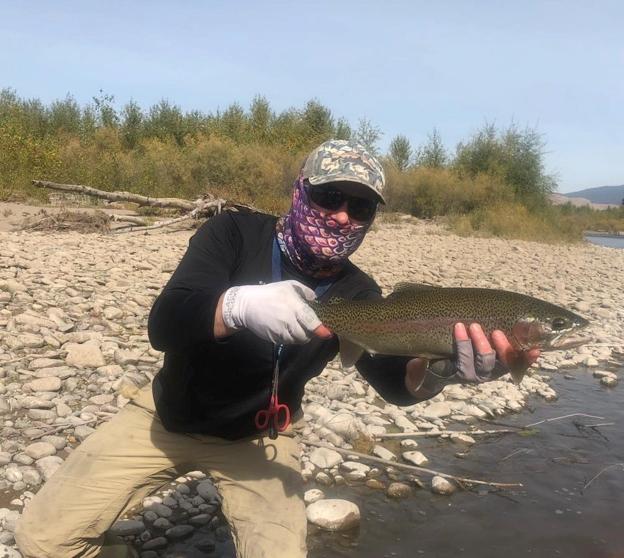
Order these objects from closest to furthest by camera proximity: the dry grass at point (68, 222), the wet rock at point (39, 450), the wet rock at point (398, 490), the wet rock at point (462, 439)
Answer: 1. the wet rock at point (39, 450)
2. the wet rock at point (398, 490)
3. the wet rock at point (462, 439)
4. the dry grass at point (68, 222)

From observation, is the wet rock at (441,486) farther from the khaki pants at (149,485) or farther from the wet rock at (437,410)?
the khaki pants at (149,485)

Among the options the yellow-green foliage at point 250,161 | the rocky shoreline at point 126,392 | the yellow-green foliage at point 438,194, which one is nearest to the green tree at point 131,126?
the yellow-green foliage at point 250,161

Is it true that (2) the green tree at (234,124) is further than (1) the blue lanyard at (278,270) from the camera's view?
Yes

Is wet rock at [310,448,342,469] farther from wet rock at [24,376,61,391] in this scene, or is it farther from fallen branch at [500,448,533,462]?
wet rock at [24,376,61,391]

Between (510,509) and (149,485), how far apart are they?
3.01 meters

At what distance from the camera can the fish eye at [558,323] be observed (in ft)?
10.2

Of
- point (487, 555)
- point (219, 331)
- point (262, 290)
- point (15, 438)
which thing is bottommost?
point (487, 555)

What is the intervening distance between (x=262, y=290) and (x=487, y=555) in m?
2.90

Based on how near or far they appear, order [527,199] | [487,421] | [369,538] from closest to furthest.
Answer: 1. [369,538]
2. [487,421]
3. [527,199]

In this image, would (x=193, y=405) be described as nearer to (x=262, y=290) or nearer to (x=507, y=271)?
(x=262, y=290)

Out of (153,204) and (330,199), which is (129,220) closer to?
(153,204)

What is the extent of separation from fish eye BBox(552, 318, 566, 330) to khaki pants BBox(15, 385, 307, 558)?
1.38 meters

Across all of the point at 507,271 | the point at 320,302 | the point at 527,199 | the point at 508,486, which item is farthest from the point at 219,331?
the point at 527,199

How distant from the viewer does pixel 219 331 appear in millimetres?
2516
